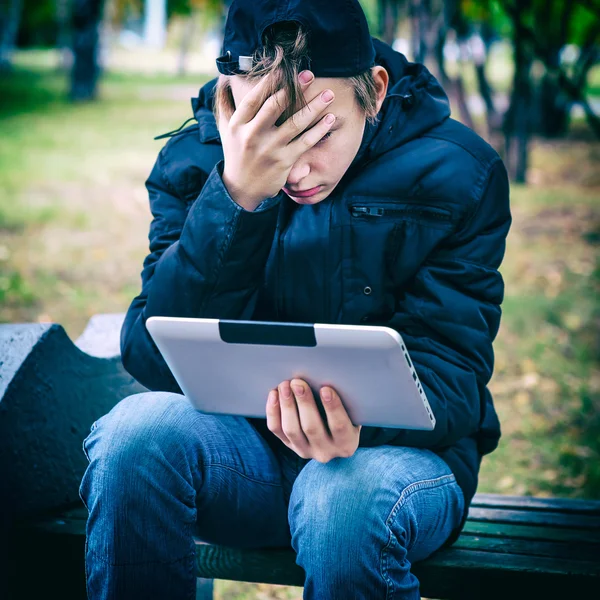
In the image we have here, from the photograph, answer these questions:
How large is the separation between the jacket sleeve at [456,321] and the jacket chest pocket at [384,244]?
0.14ft

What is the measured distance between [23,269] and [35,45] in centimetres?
2638

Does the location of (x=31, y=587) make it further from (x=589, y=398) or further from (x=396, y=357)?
(x=589, y=398)

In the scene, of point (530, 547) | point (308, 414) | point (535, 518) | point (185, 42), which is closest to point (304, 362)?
point (308, 414)

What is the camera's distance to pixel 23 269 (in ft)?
22.2

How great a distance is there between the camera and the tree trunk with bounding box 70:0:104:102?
14391 mm

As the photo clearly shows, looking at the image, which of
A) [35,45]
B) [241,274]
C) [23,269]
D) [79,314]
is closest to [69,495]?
[241,274]

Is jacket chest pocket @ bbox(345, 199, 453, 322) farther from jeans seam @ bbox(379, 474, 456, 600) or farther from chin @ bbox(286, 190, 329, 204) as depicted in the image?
jeans seam @ bbox(379, 474, 456, 600)

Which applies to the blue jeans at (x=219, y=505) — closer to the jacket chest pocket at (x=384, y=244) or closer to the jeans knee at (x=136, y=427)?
the jeans knee at (x=136, y=427)

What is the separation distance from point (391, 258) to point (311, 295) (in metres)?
0.21

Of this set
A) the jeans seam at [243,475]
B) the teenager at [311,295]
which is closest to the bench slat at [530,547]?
the teenager at [311,295]

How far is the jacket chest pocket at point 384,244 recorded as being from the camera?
6.63 ft

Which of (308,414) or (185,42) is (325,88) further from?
(185,42)

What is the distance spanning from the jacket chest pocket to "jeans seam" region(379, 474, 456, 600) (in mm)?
420

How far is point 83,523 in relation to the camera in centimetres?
230
